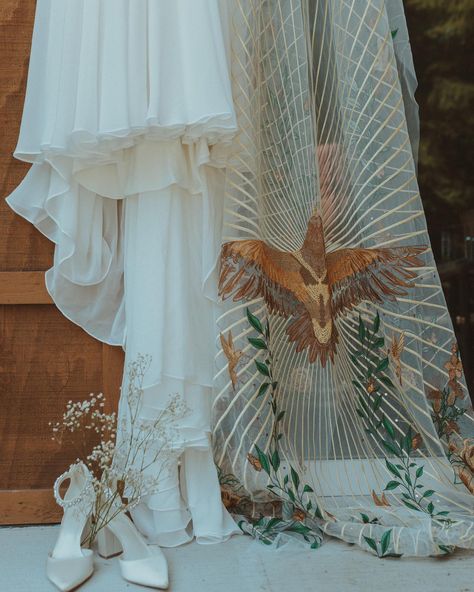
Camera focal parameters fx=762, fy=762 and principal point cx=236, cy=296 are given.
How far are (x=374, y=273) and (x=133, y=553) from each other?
66 centimetres

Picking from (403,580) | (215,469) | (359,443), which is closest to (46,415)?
(215,469)

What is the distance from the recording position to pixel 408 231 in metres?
1.42

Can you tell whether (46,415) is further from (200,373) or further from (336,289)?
(336,289)

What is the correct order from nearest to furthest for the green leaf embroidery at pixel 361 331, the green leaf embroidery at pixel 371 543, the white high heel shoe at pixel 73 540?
the white high heel shoe at pixel 73 540 → the green leaf embroidery at pixel 371 543 → the green leaf embroidery at pixel 361 331

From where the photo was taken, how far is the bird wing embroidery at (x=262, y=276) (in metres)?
1.38

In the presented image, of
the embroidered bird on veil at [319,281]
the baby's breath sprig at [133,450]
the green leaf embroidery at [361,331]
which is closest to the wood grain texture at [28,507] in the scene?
the baby's breath sprig at [133,450]

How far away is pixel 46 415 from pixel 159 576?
0.43 m

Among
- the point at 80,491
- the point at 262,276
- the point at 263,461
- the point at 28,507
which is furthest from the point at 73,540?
the point at 262,276

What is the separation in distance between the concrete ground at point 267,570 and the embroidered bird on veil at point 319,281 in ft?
1.16

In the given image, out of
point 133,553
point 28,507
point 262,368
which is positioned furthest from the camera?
point 28,507

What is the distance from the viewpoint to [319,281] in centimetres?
143

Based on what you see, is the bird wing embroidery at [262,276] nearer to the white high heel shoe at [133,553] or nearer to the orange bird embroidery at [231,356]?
the orange bird embroidery at [231,356]

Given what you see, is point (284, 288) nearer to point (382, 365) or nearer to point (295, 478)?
point (382, 365)

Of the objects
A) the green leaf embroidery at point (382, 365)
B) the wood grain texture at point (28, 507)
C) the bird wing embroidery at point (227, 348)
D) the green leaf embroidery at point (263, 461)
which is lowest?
the wood grain texture at point (28, 507)
